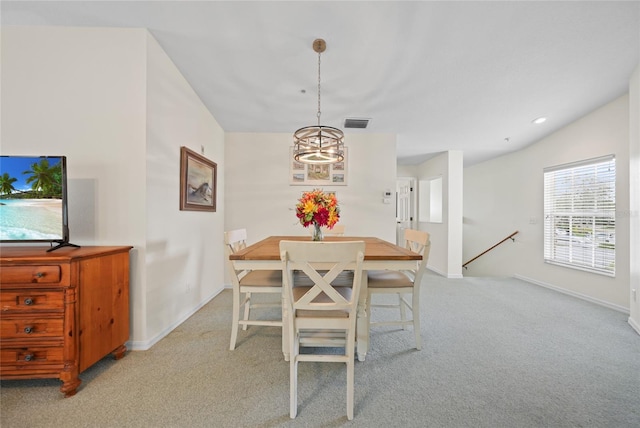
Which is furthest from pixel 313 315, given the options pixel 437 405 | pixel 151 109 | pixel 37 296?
pixel 151 109

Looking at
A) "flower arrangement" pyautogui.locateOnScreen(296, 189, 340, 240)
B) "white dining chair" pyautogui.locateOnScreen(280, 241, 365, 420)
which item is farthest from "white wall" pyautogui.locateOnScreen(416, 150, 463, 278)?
"white dining chair" pyautogui.locateOnScreen(280, 241, 365, 420)

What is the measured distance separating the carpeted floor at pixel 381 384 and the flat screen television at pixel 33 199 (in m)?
0.97

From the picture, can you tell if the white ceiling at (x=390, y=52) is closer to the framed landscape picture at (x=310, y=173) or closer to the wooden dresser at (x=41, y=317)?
the framed landscape picture at (x=310, y=173)

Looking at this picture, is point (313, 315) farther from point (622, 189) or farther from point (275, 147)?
point (622, 189)

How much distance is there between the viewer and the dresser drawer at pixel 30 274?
58.8 inches

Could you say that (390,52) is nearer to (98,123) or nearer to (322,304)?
(322,304)

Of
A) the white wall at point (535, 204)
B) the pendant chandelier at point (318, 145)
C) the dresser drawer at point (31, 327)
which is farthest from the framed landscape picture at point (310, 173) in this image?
the white wall at point (535, 204)

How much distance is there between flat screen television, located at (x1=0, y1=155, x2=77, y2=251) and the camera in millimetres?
1673

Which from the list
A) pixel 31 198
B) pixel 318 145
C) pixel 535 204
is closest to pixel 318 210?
pixel 318 145

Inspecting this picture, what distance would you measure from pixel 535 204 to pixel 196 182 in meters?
5.46

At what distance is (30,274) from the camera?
1500mm

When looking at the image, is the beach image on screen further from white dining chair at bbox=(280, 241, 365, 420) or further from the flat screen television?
white dining chair at bbox=(280, 241, 365, 420)

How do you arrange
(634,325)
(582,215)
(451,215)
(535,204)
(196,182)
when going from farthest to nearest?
1. (451,215)
2. (535,204)
3. (582,215)
4. (196,182)
5. (634,325)

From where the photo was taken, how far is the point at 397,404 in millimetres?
1498
